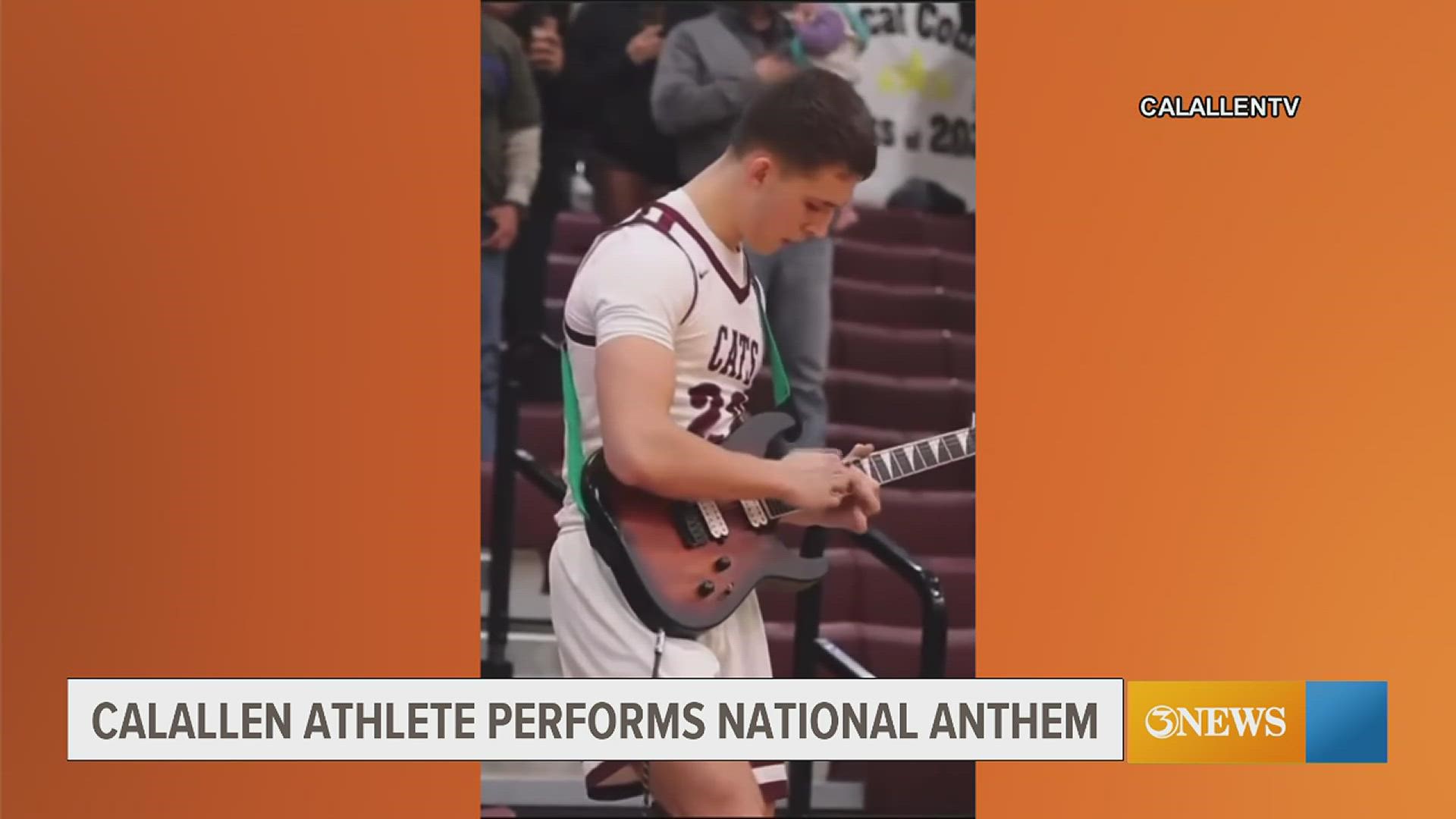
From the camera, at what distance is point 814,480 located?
261 centimetres

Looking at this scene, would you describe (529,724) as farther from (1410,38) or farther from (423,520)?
(1410,38)

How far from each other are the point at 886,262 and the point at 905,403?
85cm

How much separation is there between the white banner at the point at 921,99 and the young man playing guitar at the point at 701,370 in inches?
24.0

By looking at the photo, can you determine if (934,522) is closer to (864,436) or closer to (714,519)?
(864,436)

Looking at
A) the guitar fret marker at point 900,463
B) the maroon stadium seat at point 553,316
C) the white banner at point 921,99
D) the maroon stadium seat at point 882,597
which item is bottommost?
the maroon stadium seat at point 882,597

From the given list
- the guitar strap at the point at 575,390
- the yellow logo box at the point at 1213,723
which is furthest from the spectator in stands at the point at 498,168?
the yellow logo box at the point at 1213,723

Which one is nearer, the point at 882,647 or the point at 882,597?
the point at 882,647

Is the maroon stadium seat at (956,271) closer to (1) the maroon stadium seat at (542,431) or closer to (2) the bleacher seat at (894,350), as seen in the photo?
(2) the bleacher seat at (894,350)

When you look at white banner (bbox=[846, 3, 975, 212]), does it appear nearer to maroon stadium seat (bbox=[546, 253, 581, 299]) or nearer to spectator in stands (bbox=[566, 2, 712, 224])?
spectator in stands (bbox=[566, 2, 712, 224])

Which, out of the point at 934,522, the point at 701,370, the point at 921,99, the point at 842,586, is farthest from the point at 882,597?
the point at 921,99

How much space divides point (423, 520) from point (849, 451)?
0.70 metres

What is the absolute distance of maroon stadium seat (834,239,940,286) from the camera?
3.57 meters

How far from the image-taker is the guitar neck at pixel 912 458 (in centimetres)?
270

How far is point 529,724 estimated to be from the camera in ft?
9.07
